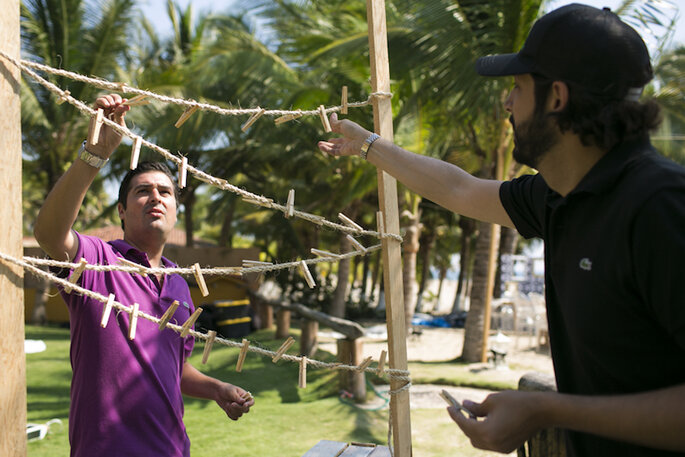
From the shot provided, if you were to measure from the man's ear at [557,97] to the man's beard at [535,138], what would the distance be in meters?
0.02

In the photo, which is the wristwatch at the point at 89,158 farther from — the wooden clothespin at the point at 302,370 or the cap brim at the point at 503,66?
the cap brim at the point at 503,66

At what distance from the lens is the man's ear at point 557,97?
1201 millimetres

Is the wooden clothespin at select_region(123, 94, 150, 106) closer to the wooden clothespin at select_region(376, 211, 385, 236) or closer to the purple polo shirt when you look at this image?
the purple polo shirt

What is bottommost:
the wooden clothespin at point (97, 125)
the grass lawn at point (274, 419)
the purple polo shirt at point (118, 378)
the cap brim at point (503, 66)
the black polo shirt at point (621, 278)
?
the grass lawn at point (274, 419)

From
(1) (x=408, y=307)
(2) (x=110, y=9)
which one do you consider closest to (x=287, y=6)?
(2) (x=110, y=9)

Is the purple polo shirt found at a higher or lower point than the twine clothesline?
lower

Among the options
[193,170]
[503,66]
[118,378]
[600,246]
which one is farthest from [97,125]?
[600,246]

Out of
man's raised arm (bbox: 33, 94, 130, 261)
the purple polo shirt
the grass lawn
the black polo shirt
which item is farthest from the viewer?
the grass lawn

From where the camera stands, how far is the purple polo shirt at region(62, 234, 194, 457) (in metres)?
1.75

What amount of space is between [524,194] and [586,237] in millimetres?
386

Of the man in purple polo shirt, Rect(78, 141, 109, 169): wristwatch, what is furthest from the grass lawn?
Rect(78, 141, 109, 169): wristwatch

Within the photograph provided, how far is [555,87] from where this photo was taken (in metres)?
1.21

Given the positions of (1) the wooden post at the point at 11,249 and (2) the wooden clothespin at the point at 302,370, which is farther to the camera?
(2) the wooden clothespin at the point at 302,370

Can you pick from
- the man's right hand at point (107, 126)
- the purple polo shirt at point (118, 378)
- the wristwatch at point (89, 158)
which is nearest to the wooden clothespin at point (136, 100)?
the man's right hand at point (107, 126)
